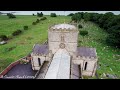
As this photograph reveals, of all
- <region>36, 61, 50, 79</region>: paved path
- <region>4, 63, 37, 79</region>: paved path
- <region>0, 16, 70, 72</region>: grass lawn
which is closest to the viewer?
<region>36, 61, 50, 79</region>: paved path

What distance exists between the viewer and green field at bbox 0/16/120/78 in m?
33.4

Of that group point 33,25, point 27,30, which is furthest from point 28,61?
point 33,25

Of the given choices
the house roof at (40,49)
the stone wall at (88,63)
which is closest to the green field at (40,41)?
the stone wall at (88,63)

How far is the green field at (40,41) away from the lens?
33.4 meters

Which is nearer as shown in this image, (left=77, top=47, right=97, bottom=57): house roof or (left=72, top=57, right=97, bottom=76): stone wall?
(left=72, top=57, right=97, bottom=76): stone wall

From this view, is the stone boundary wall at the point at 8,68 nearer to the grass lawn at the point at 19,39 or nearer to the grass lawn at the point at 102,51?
the grass lawn at the point at 19,39

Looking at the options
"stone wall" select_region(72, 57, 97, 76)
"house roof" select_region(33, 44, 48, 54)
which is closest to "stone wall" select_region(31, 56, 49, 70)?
"house roof" select_region(33, 44, 48, 54)

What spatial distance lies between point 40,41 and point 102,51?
57.2 feet

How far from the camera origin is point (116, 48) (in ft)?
139

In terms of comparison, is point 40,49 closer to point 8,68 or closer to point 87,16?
point 8,68

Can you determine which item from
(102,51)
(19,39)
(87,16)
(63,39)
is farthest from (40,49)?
(87,16)

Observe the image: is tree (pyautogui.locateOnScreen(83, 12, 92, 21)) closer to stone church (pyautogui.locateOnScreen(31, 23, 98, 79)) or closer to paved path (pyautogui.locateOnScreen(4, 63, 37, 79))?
stone church (pyautogui.locateOnScreen(31, 23, 98, 79))
